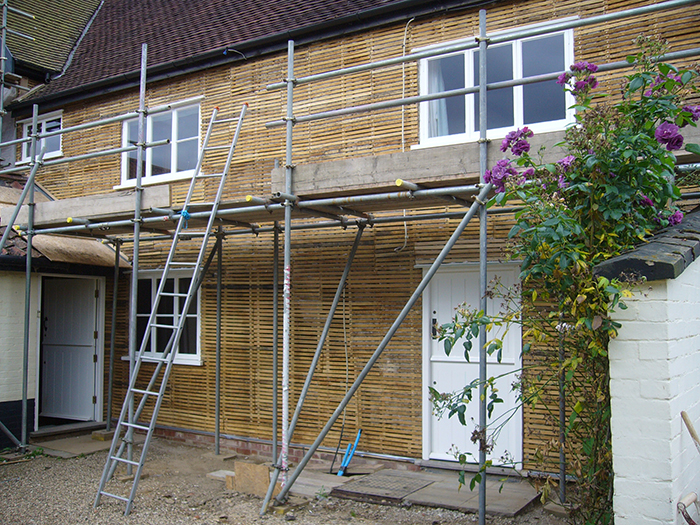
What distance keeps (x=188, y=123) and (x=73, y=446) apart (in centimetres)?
520

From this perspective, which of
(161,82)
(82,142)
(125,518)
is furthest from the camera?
(82,142)

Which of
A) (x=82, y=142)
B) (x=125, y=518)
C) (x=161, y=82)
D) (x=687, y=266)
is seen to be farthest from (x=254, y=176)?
(x=687, y=266)

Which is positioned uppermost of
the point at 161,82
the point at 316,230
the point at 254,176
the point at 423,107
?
the point at 161,82

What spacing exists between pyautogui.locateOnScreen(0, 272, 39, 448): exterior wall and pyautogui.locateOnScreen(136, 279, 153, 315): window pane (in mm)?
1646

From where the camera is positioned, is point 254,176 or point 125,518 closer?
point 125,518

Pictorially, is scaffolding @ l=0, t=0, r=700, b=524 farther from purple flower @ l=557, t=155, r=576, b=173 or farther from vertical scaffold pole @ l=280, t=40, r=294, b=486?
purple flower @ l=557, t=155, r=576, b=173

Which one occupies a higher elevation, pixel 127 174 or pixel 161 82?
pixel 161 82

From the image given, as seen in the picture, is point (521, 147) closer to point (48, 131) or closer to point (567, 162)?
point (567, 162)

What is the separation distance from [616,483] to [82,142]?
1027cm

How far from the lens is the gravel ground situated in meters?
5.96

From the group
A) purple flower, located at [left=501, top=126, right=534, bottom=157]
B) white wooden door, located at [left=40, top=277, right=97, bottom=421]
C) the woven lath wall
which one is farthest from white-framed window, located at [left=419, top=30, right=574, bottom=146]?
white wooden door, located at [left=40, top=277, right=97, bottom=421]

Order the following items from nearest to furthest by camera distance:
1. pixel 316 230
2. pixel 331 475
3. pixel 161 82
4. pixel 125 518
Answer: pixel 125 518, pixel 331 475, pixel 316 230, pixel 161 82

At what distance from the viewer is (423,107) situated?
787cm

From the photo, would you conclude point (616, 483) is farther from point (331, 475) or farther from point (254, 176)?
point (254, 176)
